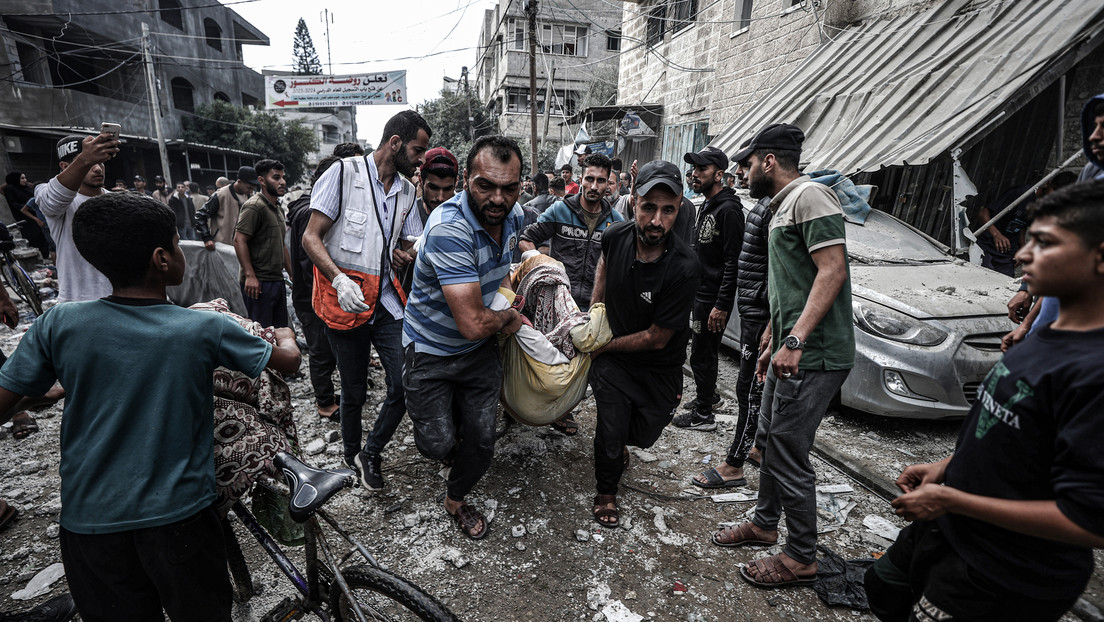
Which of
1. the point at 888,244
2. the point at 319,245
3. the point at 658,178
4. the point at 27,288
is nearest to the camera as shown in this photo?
the point at 658,178

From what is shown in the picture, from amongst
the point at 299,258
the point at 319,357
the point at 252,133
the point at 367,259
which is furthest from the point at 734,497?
the point at 252,133

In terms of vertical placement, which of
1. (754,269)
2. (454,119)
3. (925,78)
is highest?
(454,119)

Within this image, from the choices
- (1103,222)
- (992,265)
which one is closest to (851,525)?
(1103,222)

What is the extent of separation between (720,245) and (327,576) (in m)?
3.25

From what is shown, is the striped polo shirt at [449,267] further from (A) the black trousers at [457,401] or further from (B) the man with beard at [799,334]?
(B) the man with beard at [799,334]

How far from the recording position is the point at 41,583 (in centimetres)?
237

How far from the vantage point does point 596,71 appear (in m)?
28.2

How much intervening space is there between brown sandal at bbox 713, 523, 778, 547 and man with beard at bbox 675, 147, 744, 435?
1385 millimetres

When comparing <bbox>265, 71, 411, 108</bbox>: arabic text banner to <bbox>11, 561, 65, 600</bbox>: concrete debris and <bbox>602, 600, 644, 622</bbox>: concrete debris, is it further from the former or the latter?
<bbox>602, 600, 644, 622</bbox>: concrete debris

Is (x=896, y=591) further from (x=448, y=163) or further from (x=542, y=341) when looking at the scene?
(x=448, y=163)

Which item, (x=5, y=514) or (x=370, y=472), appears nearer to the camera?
(x=5, y=514)

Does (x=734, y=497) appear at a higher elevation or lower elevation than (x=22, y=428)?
lower

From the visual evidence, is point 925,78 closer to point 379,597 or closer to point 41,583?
point 379,597

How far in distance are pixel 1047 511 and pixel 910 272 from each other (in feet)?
12.7
